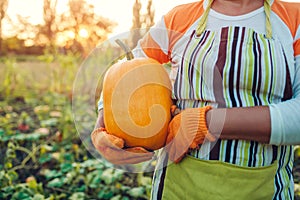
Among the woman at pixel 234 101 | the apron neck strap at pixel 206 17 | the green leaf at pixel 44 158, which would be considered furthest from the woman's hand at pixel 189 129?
the green leaf at pixel 44 158

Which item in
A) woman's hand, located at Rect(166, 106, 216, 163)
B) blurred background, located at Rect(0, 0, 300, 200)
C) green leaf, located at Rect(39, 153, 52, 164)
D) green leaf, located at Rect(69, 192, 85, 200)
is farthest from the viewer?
green leaf, located at Rect(39, 153, 52, 164)

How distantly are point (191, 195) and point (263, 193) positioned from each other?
150mm

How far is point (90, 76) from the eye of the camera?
119 centimetres

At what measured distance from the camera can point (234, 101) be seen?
94cm

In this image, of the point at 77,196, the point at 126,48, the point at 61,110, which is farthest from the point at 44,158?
the point at 126,48

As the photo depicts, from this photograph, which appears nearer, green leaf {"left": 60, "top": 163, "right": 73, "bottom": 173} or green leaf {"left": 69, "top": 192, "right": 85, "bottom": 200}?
green leaf {"left": 69, "top": 192, "right": 85, "bottom": 200}

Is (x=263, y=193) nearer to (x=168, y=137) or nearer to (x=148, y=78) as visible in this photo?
(x=168, y=137)

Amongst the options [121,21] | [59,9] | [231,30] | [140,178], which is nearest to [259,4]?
[231,30]

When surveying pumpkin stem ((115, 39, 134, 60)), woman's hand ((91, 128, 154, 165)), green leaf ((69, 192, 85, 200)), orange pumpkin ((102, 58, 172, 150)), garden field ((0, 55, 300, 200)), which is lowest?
garden field ((0, 55, 300, 200))

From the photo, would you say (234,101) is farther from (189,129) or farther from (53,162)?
(53,162)

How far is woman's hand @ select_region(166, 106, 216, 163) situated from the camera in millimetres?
900

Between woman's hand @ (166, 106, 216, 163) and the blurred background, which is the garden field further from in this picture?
woman's hand @ (166, 106, 216, 163)

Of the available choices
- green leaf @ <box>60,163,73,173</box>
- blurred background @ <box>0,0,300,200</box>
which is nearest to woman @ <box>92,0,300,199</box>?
blurred background @ <box>0,0,300,200</box>

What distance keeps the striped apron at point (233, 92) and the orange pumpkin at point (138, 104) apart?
0.20ft
